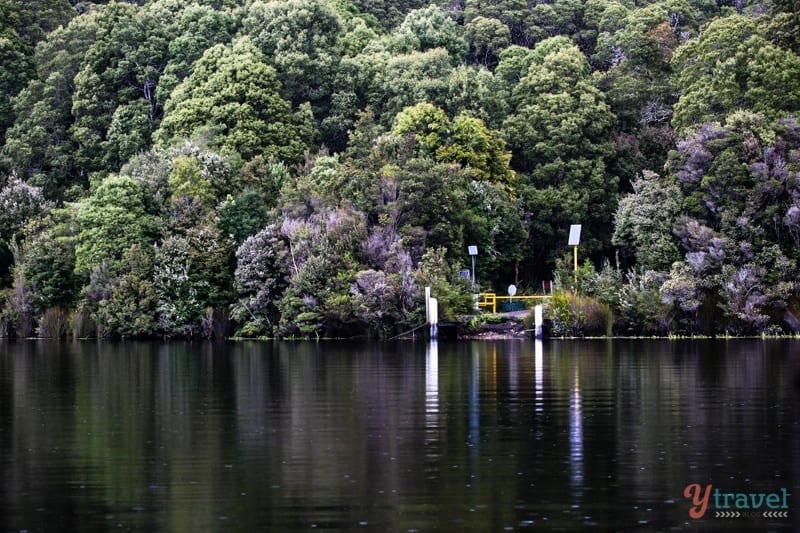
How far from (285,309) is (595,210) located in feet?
60.6

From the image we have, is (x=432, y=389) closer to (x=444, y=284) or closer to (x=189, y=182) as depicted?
(x=444, y=284)

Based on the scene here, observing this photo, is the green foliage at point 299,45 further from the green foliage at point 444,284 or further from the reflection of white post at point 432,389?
the reflection of white post at point 432,389

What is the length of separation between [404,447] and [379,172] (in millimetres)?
44117

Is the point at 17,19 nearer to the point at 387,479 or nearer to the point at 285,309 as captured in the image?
the point at 285,309

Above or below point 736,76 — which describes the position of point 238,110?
above

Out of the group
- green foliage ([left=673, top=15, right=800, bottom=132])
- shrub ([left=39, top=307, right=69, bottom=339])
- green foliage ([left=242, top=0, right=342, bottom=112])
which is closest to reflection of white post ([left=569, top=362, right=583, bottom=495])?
green foliage ([left=673, top=15, right=800, bottom=132])

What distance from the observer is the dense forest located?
61750 mm

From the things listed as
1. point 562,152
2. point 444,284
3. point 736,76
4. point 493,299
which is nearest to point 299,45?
point 562,152

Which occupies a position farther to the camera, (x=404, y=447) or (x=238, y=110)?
(x=238, y=110)

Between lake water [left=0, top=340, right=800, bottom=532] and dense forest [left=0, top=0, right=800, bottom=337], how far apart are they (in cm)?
1999

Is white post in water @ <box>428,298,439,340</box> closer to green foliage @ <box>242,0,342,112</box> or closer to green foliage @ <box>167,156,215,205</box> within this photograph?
green foliage @ <box>167,156,215,205</box>

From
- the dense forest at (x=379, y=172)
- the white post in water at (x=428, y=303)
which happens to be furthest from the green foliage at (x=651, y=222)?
the white post in water at (x=428, y=303)

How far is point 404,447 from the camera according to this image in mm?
23641

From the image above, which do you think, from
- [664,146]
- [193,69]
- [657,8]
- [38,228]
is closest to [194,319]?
[38,228]
